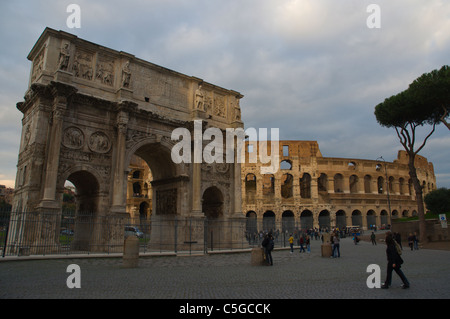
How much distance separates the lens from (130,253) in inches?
421

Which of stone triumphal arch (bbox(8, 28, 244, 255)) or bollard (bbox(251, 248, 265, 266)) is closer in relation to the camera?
bollard (bbox(251, 248, 265, 266))

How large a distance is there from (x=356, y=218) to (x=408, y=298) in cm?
4153

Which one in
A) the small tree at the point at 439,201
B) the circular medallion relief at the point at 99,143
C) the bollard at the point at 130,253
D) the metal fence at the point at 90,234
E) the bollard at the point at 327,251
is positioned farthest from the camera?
the small tree at the point at 439,201

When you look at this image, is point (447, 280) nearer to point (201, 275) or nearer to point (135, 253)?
point (201, 275)

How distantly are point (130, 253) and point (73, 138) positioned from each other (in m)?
7.35

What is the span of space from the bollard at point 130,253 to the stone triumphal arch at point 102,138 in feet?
11.7

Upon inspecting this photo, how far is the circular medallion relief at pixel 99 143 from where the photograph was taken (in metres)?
16.0

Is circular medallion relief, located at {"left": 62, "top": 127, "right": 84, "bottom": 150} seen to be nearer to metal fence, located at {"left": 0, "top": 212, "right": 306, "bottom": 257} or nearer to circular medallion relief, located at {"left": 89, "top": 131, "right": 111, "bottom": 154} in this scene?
circular medallion relief, located at {"left": 89, "top": 131, "right": 111, "bottom": 154}

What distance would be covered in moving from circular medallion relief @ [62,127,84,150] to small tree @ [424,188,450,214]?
124 ft

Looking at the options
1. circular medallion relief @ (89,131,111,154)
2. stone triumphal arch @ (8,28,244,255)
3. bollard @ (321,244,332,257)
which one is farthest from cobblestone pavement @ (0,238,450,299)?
circular medallion relief @ (89,131,111,154)

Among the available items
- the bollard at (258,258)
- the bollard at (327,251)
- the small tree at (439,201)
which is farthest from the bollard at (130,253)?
the small tree at (439,201)

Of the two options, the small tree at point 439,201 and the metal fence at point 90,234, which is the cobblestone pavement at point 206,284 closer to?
the metal fence at point 90,234

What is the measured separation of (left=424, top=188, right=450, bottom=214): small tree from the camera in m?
36.8
